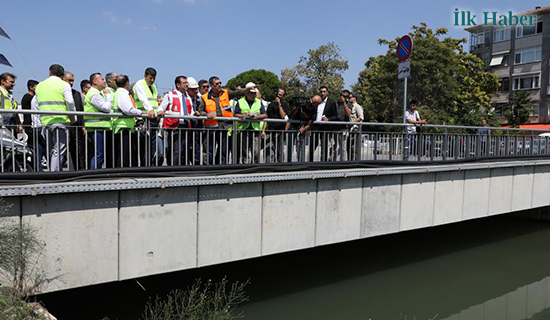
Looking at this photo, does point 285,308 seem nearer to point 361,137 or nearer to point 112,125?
point 361,137

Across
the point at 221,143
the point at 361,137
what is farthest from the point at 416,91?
the point at 221,143

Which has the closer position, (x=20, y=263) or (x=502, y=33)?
(x=20, y=263)

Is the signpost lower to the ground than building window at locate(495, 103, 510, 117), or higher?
lower

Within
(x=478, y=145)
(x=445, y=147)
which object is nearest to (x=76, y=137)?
(x=445, y=147)

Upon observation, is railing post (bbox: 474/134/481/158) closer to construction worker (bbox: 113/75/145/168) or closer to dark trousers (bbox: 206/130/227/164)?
dark trousers (bbox: 206/130/227/164)

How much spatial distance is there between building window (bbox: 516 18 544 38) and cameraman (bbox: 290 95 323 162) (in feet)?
160

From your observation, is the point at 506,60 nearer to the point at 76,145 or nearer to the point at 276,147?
the point at 276,147

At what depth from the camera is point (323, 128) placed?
→ 919cm

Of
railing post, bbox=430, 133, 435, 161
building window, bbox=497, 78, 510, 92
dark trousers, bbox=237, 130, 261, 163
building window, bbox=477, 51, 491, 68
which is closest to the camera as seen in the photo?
dark trousers, bbox=237, 130, 261, 163

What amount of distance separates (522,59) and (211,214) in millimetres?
51925

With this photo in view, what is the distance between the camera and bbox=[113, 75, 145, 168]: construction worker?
6.64m

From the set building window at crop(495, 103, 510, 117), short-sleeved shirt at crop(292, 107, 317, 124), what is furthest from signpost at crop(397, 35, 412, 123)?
building window at crop(495, 103, 510, 117)

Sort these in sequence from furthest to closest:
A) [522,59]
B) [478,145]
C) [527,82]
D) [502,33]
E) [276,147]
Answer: [502,33] → [522,59] → [527,82] → [478,145] → [276,147]

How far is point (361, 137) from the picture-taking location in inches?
364
